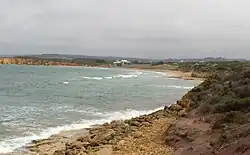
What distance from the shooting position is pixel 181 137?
15.4 m

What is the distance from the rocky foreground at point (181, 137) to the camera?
500 inches

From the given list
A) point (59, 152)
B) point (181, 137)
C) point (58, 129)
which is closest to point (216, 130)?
point (181, 137)

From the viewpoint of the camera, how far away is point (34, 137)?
19.1 metres

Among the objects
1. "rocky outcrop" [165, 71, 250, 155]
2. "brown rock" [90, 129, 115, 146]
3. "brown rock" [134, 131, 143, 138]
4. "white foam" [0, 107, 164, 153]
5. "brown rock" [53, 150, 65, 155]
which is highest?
"rocky outcrop" [165, 71, 250, 155]

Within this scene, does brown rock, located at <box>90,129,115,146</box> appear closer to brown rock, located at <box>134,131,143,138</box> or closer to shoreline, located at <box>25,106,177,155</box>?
shoreline, located at <box>25,106,177,155</box>

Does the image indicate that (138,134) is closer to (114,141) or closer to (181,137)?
(114,141)

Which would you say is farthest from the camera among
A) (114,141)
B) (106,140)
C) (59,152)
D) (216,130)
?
(106,140)

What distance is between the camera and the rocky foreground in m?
12.7

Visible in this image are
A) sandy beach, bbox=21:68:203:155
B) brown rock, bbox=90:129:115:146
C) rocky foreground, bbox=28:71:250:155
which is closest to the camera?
rocky foreground, bbox=28:71:250:155

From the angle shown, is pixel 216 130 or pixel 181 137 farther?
pixel 181 137

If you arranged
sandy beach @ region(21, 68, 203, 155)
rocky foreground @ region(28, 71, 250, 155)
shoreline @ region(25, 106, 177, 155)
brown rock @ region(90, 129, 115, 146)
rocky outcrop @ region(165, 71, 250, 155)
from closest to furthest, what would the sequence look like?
1. rocky outcrop @ region(165, 71, 250, 155)
2. rocky foreground @ region(28, 71, 250, 155)
3. sandy beach @ region(21, 68, 203, 155)
4. shoreline @ region(25, 106, 177, 155)
5. brown rock @ region(90, 129, 115, 146)

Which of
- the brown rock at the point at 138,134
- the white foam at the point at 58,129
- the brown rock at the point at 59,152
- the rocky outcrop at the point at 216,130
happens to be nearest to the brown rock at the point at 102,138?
the brown rock at the point at 138,134

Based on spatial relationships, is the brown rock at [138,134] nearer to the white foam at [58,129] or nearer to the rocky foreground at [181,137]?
the rocky foreground at [181,137]

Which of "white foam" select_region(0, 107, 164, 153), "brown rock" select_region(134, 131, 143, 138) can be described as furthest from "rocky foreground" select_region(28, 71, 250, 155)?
"white foam" select_region(0, 107, 164, 153)
